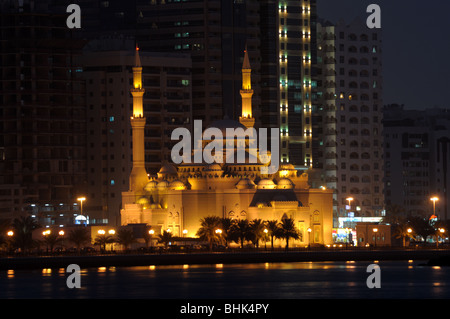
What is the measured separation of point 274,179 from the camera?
17550cm

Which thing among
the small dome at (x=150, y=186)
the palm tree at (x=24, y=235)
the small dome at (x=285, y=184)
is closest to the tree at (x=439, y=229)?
the small dome at (x=285, y=184)

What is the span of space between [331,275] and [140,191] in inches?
1554

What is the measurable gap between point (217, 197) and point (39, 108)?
35.8 m

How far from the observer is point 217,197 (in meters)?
170

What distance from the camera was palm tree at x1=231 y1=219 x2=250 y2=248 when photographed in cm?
15912

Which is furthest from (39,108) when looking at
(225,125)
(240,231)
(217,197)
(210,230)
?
(240,231)

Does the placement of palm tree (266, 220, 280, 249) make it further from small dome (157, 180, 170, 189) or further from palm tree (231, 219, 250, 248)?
small dome (157, 180, 170, 189)

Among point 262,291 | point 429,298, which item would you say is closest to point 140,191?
point 262,291

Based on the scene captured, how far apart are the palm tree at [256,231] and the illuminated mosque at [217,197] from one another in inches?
228

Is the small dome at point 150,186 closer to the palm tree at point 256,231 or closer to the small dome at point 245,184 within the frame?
the small dome at point 245,184

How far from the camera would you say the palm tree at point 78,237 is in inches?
6127

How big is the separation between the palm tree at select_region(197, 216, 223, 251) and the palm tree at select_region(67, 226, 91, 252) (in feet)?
41.6

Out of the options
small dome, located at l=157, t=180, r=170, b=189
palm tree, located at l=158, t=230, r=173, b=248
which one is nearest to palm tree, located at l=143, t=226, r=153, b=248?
palm tree, located at l=158, t=230, r=173, b=248
